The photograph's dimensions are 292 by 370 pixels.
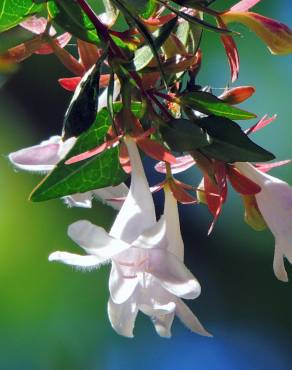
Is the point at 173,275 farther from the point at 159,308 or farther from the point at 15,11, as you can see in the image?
the point at 15,11

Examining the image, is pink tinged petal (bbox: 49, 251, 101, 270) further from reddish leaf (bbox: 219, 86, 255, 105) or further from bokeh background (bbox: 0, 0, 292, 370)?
bokeh background (bbox: 0, 0, 292, 370)

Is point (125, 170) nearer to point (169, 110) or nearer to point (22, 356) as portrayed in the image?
point (169, 110)

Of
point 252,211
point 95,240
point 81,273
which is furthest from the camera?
point 81,273

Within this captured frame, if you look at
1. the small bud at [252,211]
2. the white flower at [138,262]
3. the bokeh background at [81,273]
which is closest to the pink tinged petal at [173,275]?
the white flower at [138,262]

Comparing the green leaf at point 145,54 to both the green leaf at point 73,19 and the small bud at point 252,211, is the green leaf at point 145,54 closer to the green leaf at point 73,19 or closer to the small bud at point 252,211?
the green leaf at point 73,19

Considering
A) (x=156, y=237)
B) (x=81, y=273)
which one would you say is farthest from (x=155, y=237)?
(x=81, y=273)

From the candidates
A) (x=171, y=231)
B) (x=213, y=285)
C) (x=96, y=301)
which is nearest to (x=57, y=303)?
(x=96, y=301)

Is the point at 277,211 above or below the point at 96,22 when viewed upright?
below
